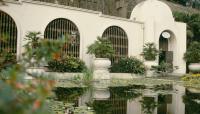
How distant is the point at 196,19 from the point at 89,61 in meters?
11.6

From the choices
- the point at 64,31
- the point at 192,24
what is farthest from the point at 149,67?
the point at 192,24

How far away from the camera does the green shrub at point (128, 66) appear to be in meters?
18.1

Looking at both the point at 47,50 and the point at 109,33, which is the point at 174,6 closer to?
the point at 109,33

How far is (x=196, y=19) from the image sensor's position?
24906 mm

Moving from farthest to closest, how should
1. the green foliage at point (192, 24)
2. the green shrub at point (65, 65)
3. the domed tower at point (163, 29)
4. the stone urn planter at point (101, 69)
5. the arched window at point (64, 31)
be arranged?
the green foliage at point (192, 24)
the domed tower at point (163, 29)
the arched window at point (64, 31)
the stone urn planter at point (101, 69)
the green shrub at point (65, 65)

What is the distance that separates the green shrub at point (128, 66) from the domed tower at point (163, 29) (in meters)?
2.96

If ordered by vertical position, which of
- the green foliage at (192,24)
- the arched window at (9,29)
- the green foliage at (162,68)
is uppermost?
the green foliage at (192,24)

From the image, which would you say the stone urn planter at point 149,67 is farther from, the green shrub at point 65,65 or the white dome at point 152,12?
the green shrub at point 65,65

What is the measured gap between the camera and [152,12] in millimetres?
21391

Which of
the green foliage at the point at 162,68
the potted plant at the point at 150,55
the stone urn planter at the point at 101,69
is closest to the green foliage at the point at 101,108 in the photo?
the stone urn planter at the point at 101,69

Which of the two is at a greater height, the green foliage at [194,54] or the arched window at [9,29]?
the arched window at [9,29]

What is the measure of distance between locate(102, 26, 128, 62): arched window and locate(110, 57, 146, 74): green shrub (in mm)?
785

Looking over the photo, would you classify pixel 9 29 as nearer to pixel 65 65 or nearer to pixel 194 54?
pixel 65 65

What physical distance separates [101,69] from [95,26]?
140 inches
